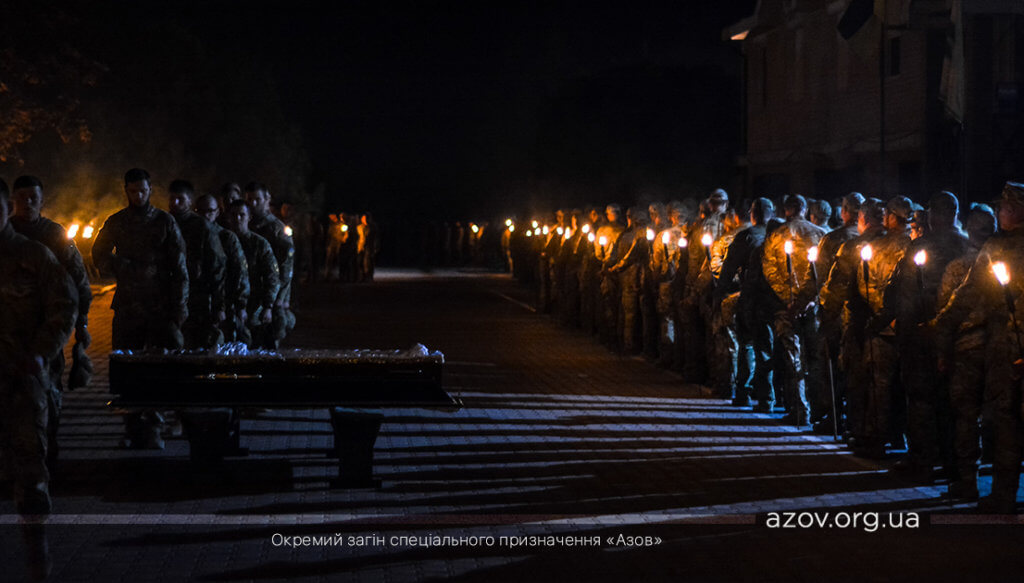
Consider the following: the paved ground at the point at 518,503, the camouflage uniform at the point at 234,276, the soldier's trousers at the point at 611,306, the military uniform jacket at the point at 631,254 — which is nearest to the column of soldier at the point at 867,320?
the paved ground at the point at 518,503

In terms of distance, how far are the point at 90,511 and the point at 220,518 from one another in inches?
32.7

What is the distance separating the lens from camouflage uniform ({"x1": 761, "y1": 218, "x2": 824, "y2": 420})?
44.6ft

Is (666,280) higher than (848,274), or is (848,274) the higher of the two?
(848,274)

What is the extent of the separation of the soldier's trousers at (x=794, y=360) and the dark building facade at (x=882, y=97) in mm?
4516

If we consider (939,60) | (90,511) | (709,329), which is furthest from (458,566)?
(939,60)

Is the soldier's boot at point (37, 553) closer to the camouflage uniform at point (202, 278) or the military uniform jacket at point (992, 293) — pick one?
the camouflage uniform at point (202, 278)

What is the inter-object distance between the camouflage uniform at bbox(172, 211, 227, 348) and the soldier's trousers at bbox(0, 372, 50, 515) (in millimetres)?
4233

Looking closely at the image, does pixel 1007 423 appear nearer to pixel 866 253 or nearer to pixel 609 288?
pixel 866 253

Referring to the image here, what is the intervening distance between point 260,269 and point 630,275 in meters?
7.29

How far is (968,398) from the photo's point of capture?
9.66 m

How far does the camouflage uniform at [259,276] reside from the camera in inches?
560

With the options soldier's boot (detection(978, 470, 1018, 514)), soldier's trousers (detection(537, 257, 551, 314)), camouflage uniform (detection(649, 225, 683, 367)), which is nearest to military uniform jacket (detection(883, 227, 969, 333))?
soldier's boot (detection(978, 470, 1018, 514))

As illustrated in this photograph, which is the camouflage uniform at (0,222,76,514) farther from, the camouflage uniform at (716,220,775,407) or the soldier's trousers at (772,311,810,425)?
the camouflage uniform at (716,220,775,407)

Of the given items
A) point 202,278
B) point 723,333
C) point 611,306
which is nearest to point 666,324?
point 611,306
